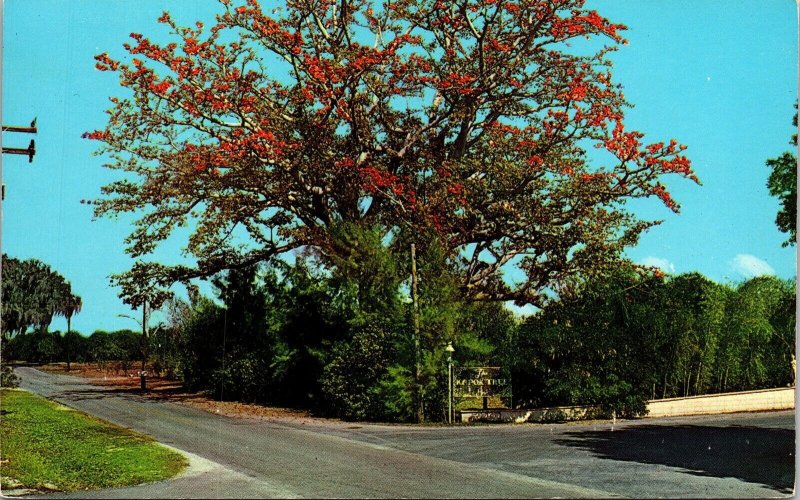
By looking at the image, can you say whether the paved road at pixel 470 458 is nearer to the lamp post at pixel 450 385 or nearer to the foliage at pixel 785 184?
the lamp post at pixel 450 385

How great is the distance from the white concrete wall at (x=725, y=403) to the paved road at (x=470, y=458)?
2.91 feet

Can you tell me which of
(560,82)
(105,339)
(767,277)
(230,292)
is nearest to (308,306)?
(230,292)

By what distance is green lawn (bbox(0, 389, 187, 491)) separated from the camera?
34.8 feet

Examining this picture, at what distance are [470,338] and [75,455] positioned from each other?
922 cm

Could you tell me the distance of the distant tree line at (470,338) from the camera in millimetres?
18953

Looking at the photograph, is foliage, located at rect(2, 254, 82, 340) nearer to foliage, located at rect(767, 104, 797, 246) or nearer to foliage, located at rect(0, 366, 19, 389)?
foliage, located at rect(0, 366, 19, 389)

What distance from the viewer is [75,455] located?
1222 cm

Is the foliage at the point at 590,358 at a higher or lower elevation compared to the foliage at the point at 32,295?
lower

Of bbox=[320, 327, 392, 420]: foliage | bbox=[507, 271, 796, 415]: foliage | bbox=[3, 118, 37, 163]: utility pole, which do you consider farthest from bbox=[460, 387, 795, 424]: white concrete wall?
bbox=[3, 118, 37, 163]: utility pole

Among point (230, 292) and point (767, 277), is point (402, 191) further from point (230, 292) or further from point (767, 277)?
point (767, 277)

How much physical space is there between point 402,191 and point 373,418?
5.70 metres

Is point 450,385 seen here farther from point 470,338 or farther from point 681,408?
point 681,408

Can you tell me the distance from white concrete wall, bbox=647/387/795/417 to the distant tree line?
0.34 m

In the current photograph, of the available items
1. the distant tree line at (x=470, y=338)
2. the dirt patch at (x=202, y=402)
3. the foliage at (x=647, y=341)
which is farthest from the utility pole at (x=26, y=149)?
the foliage at (x=647, y=341)
